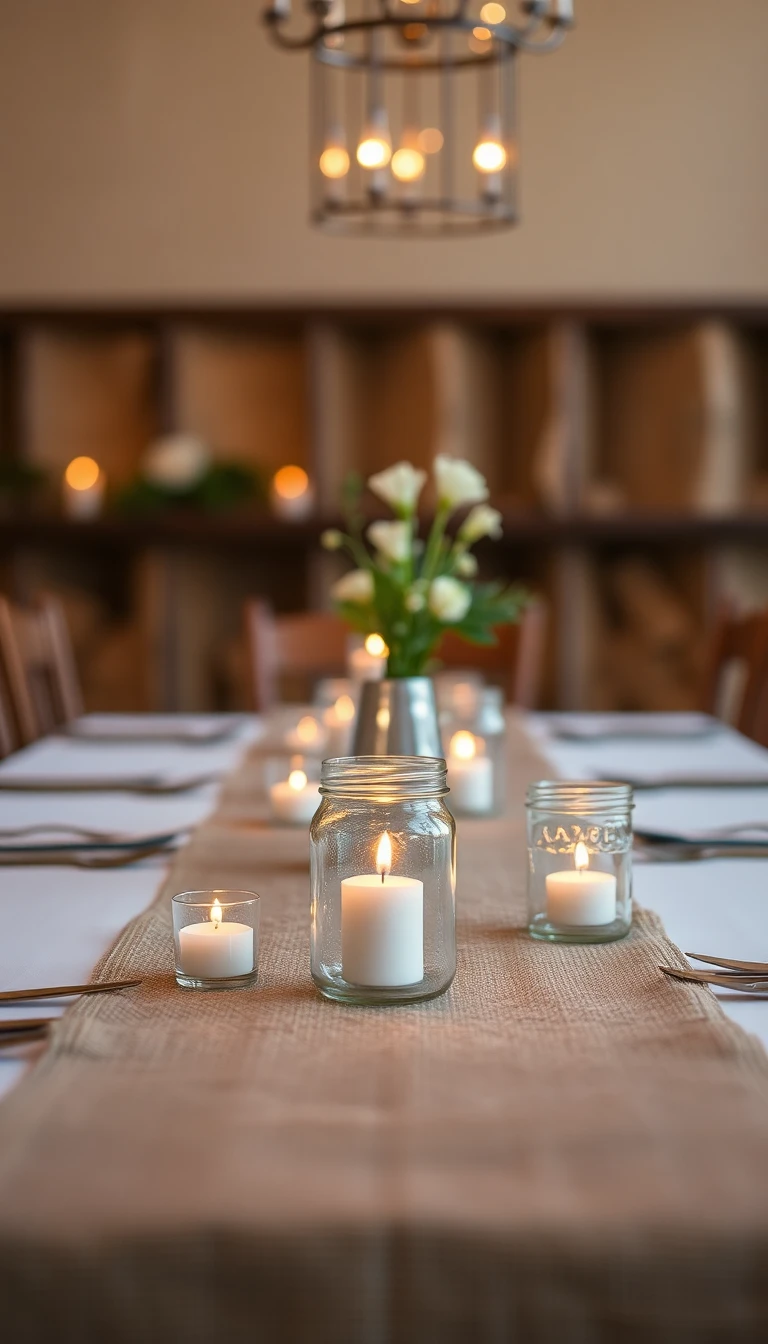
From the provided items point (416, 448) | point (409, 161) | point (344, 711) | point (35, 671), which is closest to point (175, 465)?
point (416, 448)

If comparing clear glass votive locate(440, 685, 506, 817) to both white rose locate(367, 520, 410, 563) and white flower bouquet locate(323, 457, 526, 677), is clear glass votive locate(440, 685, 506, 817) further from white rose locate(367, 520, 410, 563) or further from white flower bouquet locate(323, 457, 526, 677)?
white rose locate(367, 520, 410, 563)

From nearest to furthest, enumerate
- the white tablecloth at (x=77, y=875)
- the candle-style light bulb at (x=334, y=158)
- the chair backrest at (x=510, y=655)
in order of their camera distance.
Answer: the white tablecloth at (x=77, y=875) < the candle-style light bulb at (x=334, y=158) < the chair backrest at (x=510, y=655)

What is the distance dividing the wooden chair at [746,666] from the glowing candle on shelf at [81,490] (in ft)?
6.64

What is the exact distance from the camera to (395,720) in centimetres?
139

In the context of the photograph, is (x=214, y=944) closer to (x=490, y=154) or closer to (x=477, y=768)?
(x=477, y=768)

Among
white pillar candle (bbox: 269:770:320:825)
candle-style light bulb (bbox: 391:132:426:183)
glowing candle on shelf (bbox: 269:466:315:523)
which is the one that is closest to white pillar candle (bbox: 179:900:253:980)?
white pillar candle (bbox: 269:770:320:825)

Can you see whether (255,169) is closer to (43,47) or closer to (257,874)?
(43,47)

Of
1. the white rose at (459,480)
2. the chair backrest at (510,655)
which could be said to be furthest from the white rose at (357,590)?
the chair backrest at (510,655)

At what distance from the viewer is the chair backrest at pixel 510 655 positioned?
9.09 ft

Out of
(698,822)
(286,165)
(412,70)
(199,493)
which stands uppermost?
(286,165)

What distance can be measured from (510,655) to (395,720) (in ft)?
→ 4.70

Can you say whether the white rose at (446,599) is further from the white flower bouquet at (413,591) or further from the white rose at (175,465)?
the white rose at (175,465)

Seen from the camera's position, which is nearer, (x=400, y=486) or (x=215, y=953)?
(x=215, y=953)

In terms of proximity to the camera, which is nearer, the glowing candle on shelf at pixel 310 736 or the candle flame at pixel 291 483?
the glowing candle on shelf at pixel 310 736
